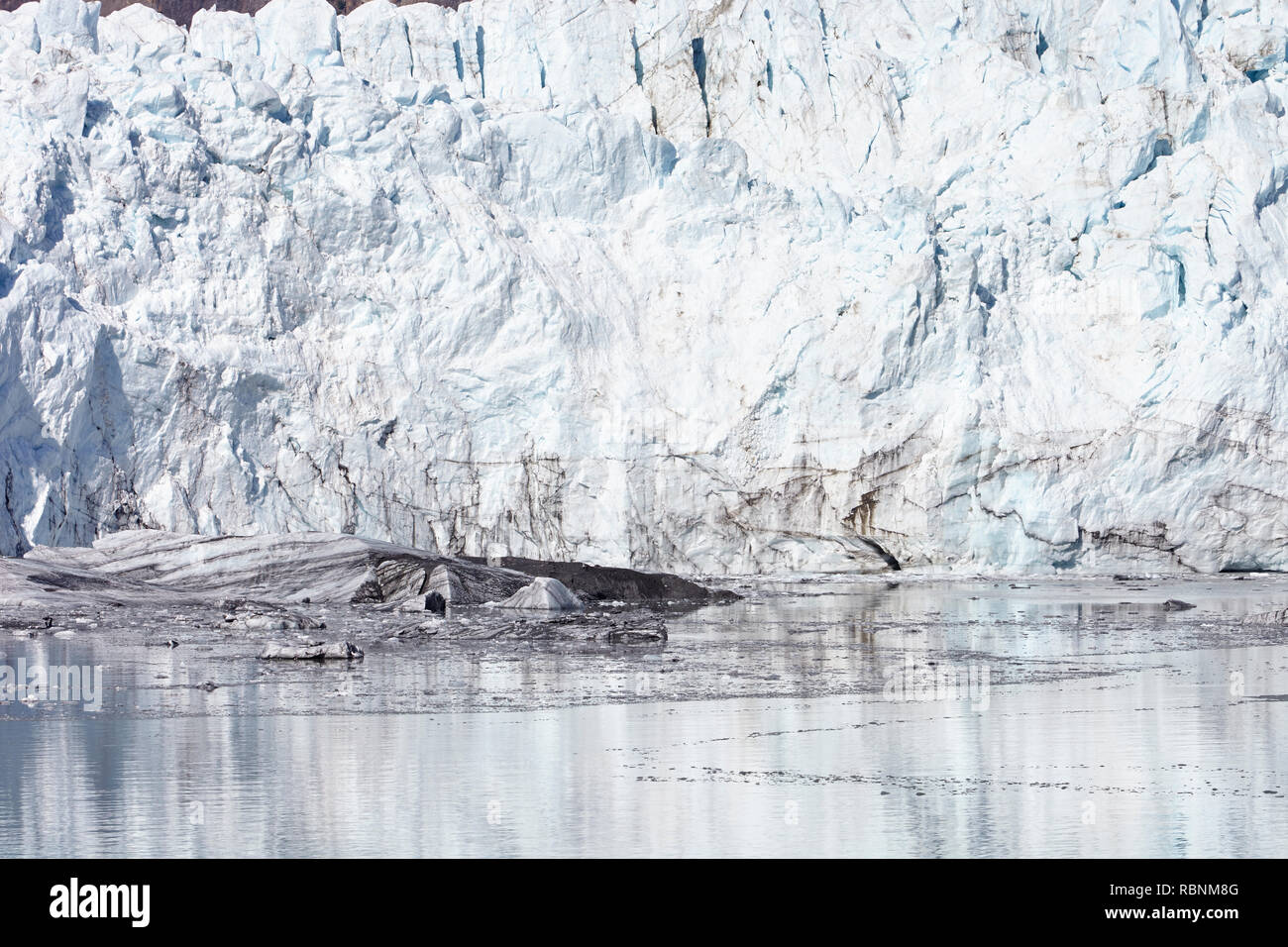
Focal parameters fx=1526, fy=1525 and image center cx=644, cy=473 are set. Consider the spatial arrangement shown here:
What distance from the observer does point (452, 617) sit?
13156 millimetres

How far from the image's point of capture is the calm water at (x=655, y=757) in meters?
4.73

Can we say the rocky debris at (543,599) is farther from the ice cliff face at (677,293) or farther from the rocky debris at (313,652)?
the ice cliff face at (677,293)

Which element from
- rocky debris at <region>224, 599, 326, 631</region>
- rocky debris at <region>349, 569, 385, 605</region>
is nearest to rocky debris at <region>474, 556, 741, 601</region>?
rocky debris at <region>349, 569, 385, 605</region>

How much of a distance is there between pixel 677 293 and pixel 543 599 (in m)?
9.18

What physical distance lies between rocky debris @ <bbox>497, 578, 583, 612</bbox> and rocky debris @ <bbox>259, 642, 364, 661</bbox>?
13.1ft

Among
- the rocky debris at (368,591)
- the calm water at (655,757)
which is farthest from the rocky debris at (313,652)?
the rocky debris at (368,591)

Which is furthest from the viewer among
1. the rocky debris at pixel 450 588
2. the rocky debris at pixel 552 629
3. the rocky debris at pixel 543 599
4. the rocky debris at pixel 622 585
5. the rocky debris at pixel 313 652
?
the rocky debris at pixel 622 585

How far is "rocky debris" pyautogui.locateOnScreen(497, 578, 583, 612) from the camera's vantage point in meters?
13.9

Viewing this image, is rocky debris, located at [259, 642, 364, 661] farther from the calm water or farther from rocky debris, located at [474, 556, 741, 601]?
rocky debris, located at [474, 556, 741, 601]

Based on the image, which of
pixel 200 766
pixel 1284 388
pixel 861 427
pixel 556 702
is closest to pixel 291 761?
pixel 200 766

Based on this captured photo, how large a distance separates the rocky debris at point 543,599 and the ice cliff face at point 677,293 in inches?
225

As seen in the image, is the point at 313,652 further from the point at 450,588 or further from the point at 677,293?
the point at 677,293

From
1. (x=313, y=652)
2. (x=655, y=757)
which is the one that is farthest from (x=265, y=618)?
(x=655, y=757)

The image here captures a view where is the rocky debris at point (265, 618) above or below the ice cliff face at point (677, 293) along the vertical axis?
below
